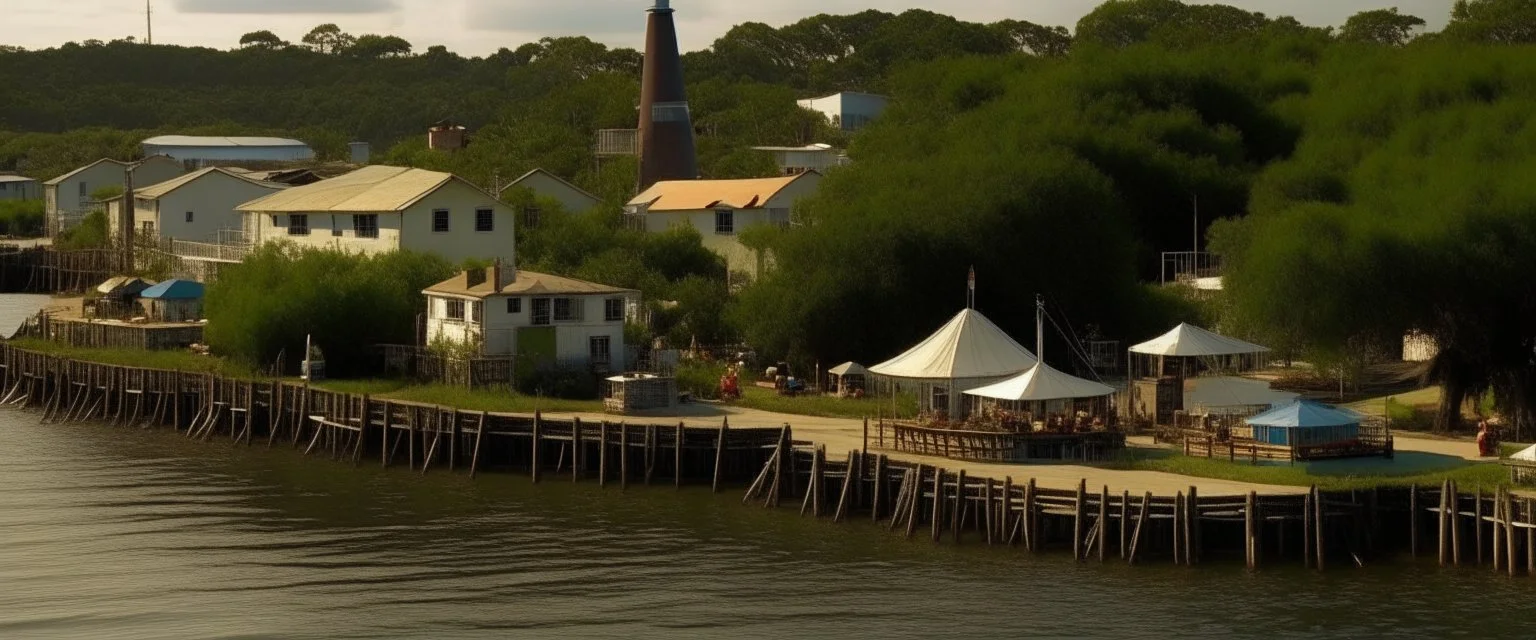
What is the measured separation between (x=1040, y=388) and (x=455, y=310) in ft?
65.7

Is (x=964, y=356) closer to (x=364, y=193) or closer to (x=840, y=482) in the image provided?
(x=840, y=482)

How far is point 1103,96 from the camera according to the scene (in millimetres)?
90125

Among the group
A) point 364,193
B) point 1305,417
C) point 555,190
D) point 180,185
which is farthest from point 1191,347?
point 180,185

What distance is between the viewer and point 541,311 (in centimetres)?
6147

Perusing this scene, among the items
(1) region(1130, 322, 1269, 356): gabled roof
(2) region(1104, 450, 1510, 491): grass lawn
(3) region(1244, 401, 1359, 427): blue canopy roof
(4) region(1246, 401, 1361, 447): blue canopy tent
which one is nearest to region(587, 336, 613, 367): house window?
(1) region(1130, 322, 1269, 356): gabled roof

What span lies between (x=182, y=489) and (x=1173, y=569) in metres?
24.2

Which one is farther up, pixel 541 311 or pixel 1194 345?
pixel 541 311

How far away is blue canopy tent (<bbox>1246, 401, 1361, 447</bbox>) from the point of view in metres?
46.8

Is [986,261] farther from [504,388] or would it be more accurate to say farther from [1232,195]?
[1232,195]

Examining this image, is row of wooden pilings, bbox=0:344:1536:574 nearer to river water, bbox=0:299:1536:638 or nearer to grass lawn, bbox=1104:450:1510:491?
river water, bbox=0:299:1536:638

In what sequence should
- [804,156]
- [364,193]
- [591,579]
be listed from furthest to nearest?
[804,156] < [364,193] < [591,579]

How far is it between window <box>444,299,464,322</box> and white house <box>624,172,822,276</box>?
22.1m

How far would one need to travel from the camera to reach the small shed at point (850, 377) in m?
60.1

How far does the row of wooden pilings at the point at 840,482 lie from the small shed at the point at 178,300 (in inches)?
321
